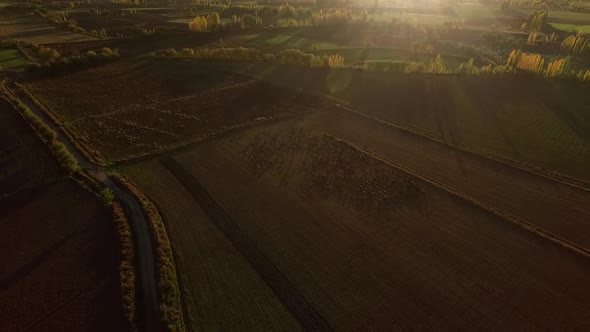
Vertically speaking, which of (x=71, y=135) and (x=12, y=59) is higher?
(x=12, y=59)

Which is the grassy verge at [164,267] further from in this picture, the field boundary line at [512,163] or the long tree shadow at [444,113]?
the field boundary line at [512,163]

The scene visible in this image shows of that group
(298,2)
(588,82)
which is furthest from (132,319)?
(298,2)

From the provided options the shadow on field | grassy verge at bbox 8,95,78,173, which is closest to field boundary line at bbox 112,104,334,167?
grassy verge at bbox 8,95,78,173

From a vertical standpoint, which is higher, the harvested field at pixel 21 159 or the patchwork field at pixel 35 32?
the patchwork field at pixel 35 32

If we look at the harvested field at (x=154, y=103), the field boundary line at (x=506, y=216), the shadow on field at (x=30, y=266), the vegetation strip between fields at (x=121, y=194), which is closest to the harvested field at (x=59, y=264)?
the shadow on field at (x=30, y=266)

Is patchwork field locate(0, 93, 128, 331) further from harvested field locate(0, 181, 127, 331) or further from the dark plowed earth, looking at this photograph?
the dark plowed earth

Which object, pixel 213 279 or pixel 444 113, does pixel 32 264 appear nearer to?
pixel 213 279

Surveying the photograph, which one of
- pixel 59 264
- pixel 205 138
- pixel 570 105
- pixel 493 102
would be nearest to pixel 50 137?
pixel 205 138
